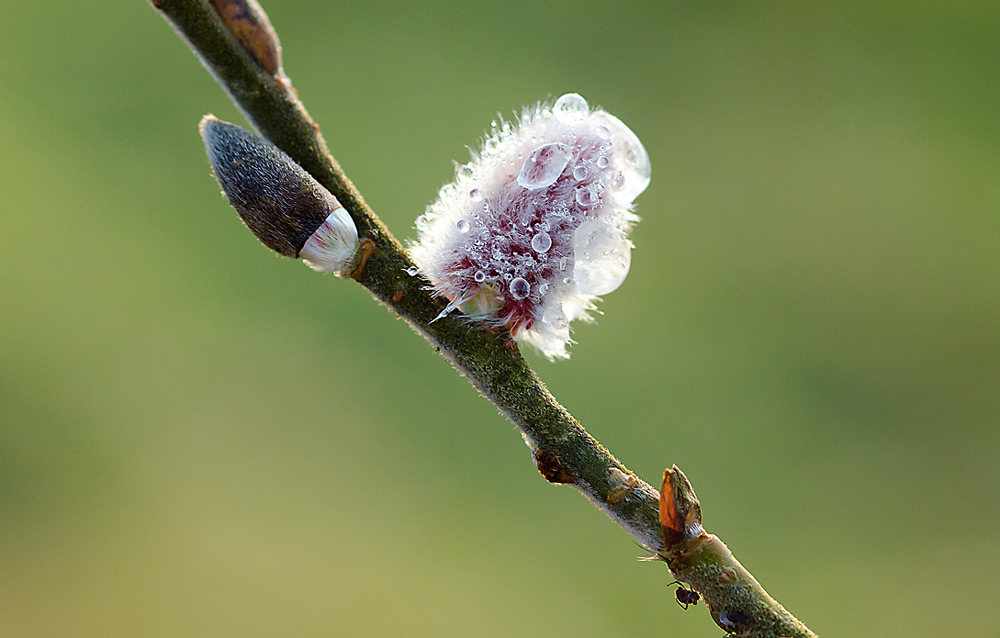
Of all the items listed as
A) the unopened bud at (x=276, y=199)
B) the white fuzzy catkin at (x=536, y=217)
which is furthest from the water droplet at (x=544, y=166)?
the unopened bud at (x=276, y=199)

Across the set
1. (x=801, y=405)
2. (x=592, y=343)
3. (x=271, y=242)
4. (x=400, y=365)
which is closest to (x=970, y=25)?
(x=801, y=405)

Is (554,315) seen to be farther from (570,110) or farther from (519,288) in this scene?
(570,110)

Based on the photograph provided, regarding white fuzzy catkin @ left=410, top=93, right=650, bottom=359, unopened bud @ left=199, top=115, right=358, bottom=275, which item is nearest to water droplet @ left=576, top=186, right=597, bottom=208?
white fuzzy catkin @ left=410, top=93, right=650, bottom=359

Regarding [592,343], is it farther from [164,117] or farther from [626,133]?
[626,133]

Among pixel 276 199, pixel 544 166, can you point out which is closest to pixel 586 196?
pixel 544 166

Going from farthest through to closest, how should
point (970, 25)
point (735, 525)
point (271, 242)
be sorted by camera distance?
point (970, 25), point (735, 525), point (271, 242)

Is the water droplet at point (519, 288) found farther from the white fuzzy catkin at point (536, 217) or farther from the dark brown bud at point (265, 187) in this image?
the dark brown bud at point (265, 187)
